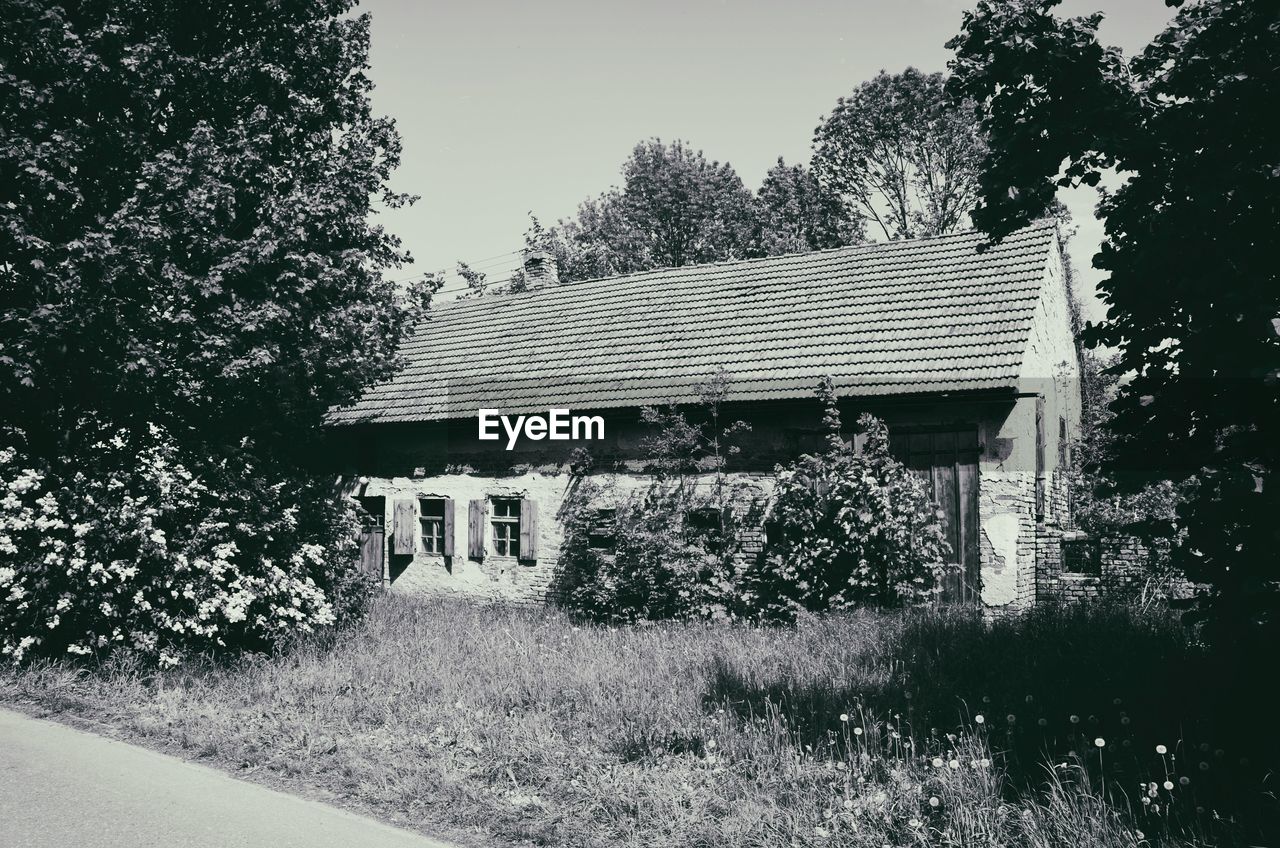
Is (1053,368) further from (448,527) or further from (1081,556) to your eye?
(448,527)

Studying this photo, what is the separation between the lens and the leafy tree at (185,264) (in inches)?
374

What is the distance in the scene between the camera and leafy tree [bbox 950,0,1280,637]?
14.7 ft

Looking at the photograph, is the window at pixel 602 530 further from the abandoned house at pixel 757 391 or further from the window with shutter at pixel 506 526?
the window with shutter at pixel 506 526

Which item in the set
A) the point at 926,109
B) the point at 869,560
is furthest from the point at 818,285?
the point at 926,109

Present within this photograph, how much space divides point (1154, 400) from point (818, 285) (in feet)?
Result: 35.2

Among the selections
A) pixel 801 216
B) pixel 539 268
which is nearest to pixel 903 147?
pixel 801 216

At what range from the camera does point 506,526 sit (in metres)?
15.3

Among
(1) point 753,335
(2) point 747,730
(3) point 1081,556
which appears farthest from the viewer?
(1) point 753,335

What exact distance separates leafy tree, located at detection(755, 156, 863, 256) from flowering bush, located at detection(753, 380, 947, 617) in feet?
77.0

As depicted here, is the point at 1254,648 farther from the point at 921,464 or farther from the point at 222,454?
the point at 222,454

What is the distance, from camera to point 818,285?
15.4m

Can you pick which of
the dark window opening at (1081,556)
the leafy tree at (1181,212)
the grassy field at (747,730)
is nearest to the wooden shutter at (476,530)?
the grassy field at (747,730)

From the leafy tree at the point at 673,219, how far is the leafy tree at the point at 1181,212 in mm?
31437

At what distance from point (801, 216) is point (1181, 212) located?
31609 millimetres
